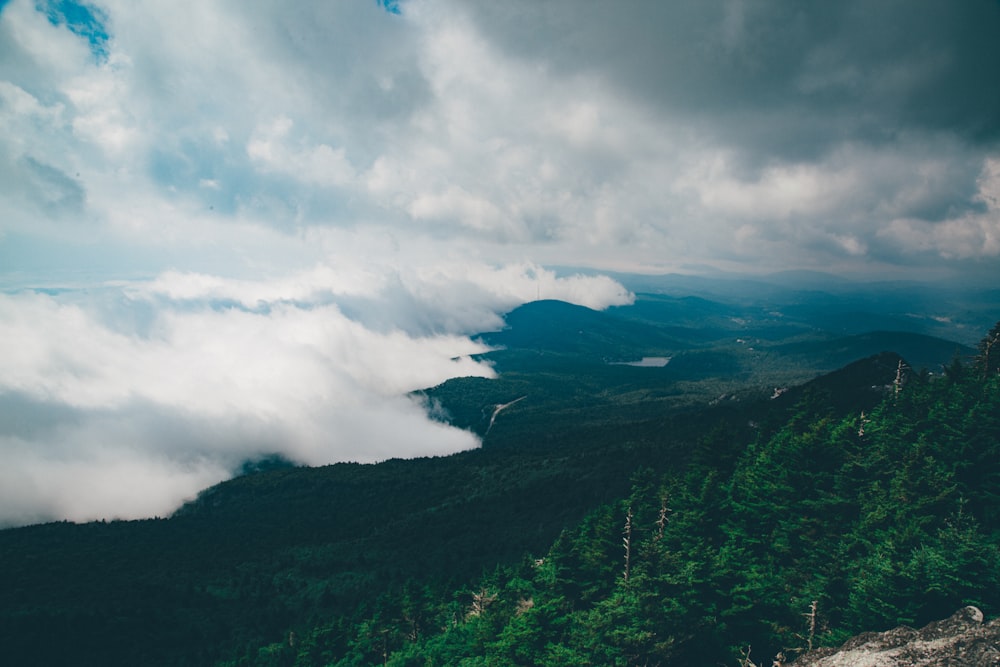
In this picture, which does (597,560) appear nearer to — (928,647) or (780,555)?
(780,555)

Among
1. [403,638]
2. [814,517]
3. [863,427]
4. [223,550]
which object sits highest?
[863,427]

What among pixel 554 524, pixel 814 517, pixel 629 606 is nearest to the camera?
pixel 629 606

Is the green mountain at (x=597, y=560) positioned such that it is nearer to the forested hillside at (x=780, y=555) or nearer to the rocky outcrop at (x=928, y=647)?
the forested hillside at (x=780, y=555)

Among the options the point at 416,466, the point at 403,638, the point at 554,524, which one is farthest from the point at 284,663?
the point at 416,466

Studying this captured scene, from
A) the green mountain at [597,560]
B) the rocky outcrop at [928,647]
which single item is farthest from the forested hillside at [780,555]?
the rocky outcrop at [928,647]

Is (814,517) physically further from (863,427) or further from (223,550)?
(223,550)

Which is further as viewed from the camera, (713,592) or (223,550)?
(223,550)

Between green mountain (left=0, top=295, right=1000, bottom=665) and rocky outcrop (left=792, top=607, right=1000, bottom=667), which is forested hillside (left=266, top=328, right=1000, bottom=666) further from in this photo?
rocky outcrop (left=792, top=607, right=1000, bottom=667)

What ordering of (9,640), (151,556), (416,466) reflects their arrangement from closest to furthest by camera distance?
(9,640) < (151,556) < (416,466)
